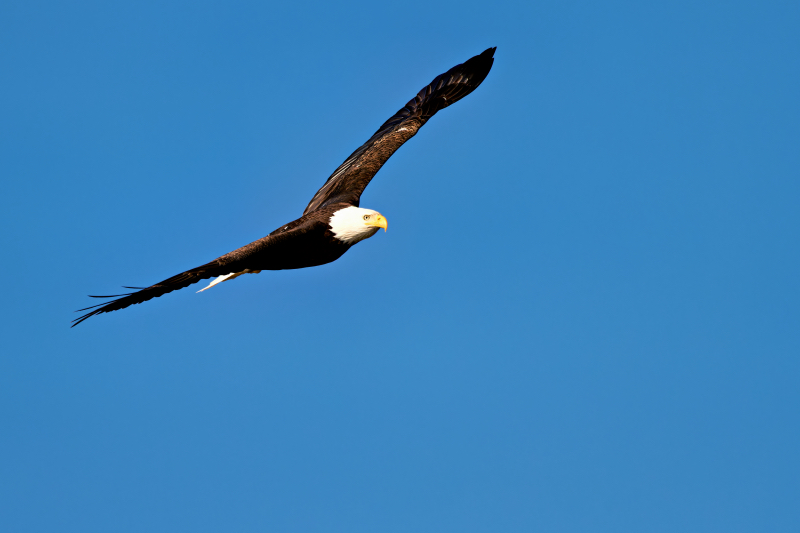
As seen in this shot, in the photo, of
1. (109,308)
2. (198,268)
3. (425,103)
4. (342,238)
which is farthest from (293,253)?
(425,103)

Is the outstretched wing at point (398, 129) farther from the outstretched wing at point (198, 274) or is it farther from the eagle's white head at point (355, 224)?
the outstretched wing at point (198, 274)

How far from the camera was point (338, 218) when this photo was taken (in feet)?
50.6

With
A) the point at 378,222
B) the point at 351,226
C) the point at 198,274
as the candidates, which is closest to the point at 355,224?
the point at 351,226

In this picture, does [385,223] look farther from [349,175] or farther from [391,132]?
[391,132]

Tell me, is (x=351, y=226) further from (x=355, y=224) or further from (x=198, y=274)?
(x=198, y=274)

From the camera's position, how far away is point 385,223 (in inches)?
604

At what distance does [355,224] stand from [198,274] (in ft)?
9.85

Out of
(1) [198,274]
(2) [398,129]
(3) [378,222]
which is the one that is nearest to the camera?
(1) [198,274]

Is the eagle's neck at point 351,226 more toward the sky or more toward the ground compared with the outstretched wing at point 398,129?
more toward the ground

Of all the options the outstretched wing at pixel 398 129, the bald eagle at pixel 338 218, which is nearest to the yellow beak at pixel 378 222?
the bald eagle at pixel 338 218

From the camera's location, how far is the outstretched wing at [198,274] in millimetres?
13016

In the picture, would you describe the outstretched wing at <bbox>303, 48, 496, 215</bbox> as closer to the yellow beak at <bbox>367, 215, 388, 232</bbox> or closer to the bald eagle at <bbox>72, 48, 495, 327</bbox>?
the bald eagle at <bbox>72, 48, 495, 327</bbox>

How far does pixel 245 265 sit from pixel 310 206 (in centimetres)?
409

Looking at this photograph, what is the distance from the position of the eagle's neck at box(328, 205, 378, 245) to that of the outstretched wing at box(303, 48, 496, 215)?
1290mm
